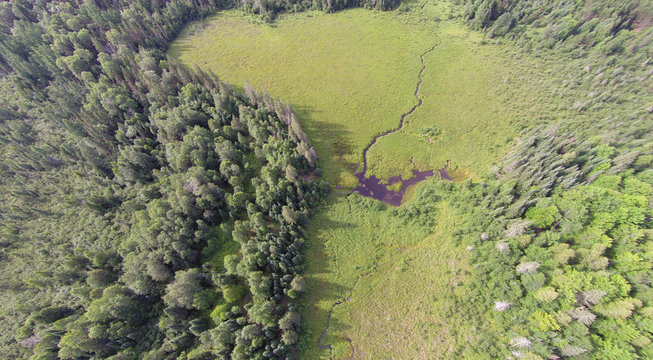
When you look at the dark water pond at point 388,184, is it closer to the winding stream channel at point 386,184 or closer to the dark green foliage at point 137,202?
the winding stream channel at point 386,184

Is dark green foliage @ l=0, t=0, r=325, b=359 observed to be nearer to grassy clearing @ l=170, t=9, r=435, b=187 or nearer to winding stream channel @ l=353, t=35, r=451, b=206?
winding stream channel @ l=353, t=35, r=451, b=206

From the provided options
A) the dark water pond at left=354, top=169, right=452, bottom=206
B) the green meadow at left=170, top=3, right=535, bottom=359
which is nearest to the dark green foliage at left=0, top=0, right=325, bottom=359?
the green meadow at left=170, top=3, right=535, bottom=359

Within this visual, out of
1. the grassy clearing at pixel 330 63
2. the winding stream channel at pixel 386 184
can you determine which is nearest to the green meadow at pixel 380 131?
the grassy clearing at pixel 330 63

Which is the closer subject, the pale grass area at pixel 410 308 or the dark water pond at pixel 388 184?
the pale grass area at pixel 410 308

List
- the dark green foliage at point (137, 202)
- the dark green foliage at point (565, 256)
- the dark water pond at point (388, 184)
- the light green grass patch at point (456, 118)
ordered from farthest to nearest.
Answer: the light green grass patch at point (456, 118) → the dark water pond at point (388, 184) → the dark green foliage at point (137, 202) → the dark green foliage at point (565, 256)

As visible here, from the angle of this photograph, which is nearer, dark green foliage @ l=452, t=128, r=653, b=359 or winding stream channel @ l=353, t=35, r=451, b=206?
dark green foliage @ l=452, t=128, r=653, b=359

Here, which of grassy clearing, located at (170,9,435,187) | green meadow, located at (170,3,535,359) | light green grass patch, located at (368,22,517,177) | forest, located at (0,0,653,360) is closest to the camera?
forest, located at (0,0,653,360)

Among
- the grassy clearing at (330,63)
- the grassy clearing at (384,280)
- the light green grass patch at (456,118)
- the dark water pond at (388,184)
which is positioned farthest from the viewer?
the grassy clearing at (330,63)

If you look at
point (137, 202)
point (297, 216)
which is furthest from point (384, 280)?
point (137, 202)
